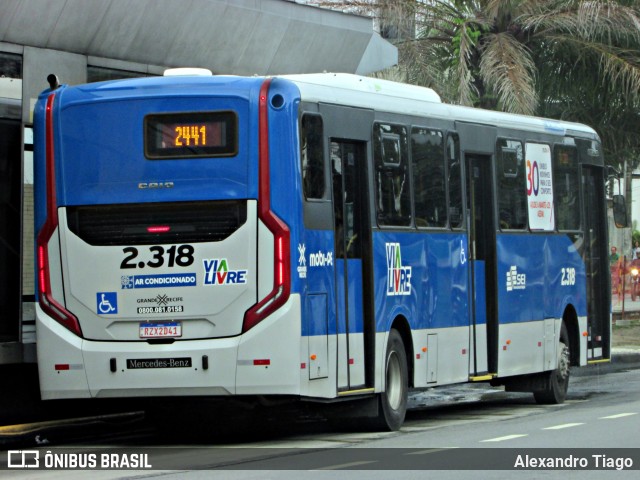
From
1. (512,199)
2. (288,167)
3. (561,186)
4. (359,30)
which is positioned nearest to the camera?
(288,167)

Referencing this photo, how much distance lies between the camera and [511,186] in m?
19.0

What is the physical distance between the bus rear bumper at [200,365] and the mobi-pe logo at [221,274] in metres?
0.43

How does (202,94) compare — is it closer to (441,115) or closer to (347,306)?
(347,306)

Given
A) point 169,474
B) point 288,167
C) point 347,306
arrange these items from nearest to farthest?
point 169,474, point 288,167, point 347,306

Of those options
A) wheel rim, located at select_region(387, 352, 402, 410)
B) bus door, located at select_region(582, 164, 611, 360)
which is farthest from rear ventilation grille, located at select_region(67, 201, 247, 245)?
bus door, located at select_region(582, 164, 611, 360)

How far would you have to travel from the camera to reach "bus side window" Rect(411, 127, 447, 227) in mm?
16797

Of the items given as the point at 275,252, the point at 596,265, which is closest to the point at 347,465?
the point at 275,252

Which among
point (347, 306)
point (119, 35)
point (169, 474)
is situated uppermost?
point (119, 35)

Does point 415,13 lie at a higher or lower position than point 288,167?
higher

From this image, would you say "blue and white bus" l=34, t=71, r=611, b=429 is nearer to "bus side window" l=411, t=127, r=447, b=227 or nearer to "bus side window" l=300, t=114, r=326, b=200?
"bus side window" l=300, t=114, r=326, b=200

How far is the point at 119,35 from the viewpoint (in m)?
19.0

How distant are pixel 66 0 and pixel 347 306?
16.5ft

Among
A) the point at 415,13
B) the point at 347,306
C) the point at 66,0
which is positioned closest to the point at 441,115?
the point at 347,306

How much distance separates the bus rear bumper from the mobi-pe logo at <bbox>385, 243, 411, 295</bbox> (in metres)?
2.06
